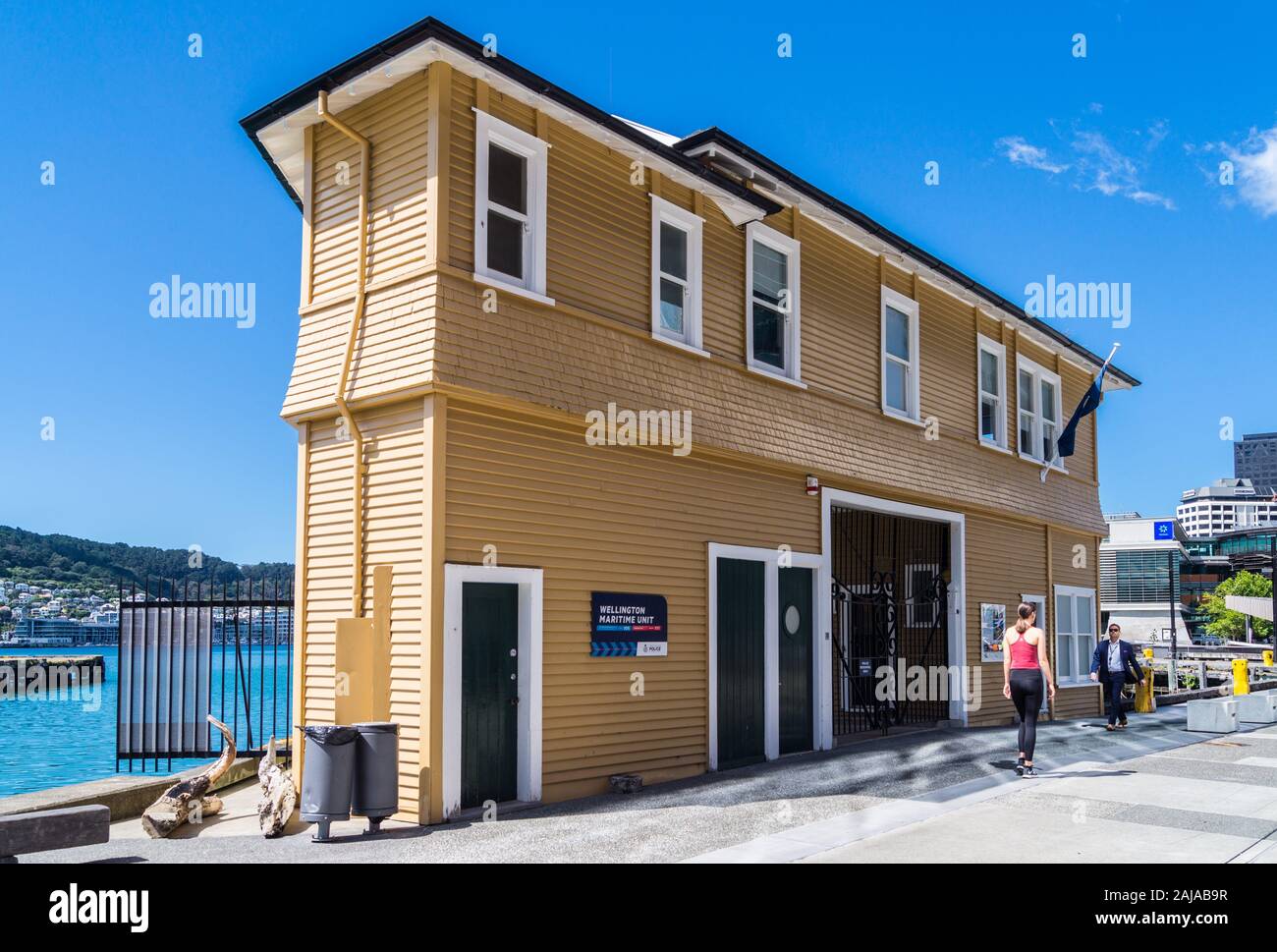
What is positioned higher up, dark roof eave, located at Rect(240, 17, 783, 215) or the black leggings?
dark roof eave, located at Rect(240, 17, 783, 215)

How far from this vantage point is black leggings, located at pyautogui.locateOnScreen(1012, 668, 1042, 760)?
1206 centimetres

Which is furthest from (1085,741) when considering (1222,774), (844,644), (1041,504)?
(1041,504)

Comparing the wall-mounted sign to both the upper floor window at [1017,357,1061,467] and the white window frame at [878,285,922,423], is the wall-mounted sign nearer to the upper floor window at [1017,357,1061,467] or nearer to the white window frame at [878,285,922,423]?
the white window frame at [878,285,922,423]

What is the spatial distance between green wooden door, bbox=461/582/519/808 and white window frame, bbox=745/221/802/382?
532cm

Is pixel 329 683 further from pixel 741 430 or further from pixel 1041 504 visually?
pixel 1041 504

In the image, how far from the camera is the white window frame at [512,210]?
423 inches

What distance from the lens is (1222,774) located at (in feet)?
41.2

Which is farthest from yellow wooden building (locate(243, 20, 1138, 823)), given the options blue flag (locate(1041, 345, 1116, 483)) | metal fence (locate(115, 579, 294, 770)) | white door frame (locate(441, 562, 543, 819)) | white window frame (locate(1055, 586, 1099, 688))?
white window frame (locate(1055, 586, 1099, 688))

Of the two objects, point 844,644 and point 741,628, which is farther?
point 844,644

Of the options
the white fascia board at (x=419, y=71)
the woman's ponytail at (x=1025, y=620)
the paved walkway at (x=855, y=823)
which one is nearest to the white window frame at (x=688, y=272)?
the white fascia board at (x=419, y=71)

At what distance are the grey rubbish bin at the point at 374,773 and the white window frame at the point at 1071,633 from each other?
663 inches

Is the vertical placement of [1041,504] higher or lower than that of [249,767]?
higher

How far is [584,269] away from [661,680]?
184 inches
